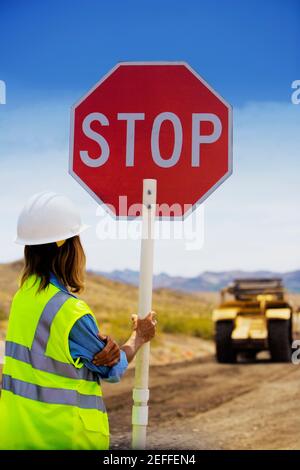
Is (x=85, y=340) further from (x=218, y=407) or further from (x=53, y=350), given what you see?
(x=218, y=407)

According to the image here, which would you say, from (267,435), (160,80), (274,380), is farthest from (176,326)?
(160,80)

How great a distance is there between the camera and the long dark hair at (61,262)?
8.45ft

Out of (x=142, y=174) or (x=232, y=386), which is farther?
(x=232, y=386)

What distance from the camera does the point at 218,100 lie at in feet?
10.1

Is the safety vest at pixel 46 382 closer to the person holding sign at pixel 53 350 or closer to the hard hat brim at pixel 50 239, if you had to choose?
the person holding sign at pixel 53 350

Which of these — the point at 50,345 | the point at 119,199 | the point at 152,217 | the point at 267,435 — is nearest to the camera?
the point at 50,345

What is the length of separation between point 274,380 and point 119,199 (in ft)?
35.1

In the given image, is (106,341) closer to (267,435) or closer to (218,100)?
(218,100)

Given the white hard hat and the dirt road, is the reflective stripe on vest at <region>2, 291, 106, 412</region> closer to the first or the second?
the white hard hat

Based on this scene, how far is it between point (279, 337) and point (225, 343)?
1204mm

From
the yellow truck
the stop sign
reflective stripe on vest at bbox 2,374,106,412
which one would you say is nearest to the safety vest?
reflective stripe on vest at bbox 2,374,106,412

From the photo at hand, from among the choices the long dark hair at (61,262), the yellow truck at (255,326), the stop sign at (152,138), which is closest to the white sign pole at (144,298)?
the stop sign at (152,138)

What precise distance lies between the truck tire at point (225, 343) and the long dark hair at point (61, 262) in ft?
42.1

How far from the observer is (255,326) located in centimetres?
1548
